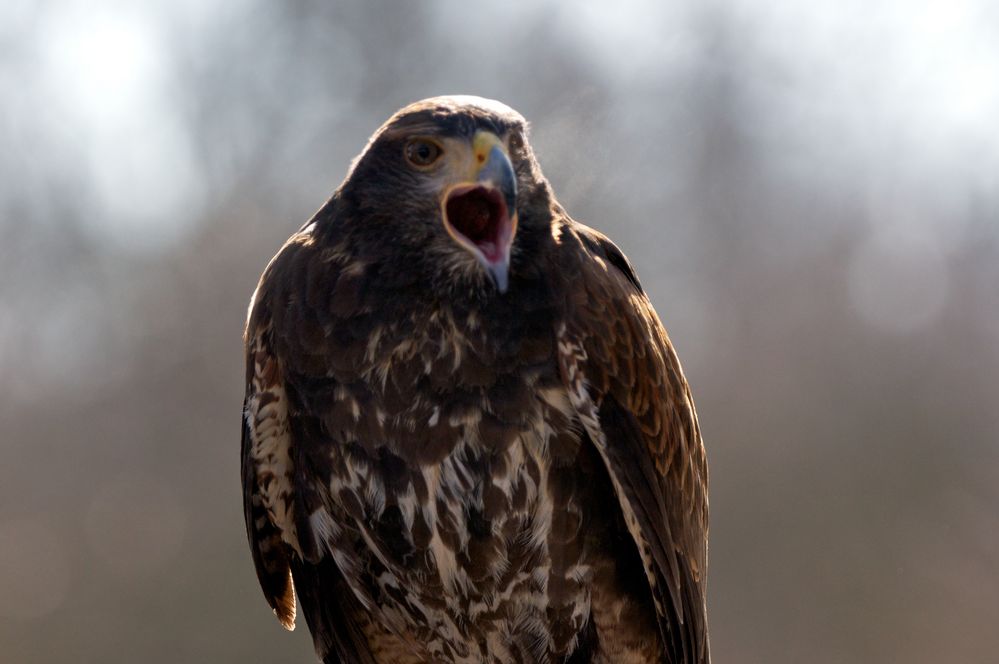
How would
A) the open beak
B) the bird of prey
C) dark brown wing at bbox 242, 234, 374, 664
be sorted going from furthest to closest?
dark brown wing at bbox 242, 234, 374, 664, the bird of prey, the open beak

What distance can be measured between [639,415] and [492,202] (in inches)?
34.9

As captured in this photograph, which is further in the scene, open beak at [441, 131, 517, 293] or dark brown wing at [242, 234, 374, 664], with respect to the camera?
dark brown wing at [242, 234, 374, 664]

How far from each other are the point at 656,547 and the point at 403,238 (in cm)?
132

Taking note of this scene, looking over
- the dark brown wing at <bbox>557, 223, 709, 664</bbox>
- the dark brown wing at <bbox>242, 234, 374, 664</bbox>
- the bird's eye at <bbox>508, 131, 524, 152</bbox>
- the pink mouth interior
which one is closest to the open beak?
the pink mouth interior

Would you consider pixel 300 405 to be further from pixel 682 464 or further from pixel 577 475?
pixel 682 464

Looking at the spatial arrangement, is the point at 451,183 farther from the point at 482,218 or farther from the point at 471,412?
the point at 471,412

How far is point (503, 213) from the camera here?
349 centimetres

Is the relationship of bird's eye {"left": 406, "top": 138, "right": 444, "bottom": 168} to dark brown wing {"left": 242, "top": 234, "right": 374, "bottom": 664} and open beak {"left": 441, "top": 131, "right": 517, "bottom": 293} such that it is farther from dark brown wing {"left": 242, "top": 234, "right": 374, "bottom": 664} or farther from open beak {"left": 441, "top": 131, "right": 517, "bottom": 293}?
dark brown wing {"left": 242, "top": 234, "right": 374, "bottom": 664}

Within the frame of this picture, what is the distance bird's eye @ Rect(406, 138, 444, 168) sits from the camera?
3.65 meters

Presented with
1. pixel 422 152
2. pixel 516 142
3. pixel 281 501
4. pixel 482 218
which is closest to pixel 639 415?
pixel 482 218

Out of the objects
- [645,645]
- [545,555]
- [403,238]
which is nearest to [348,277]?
[403,238]

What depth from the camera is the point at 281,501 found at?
411 centimetres

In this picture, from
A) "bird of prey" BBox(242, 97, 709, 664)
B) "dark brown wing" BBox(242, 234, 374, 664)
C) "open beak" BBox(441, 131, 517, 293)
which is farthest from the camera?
"dark brown wing" BBox(242, 234, 374, 664)

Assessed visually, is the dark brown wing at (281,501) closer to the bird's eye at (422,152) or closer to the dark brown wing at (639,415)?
the bird's eye at (422,152)
